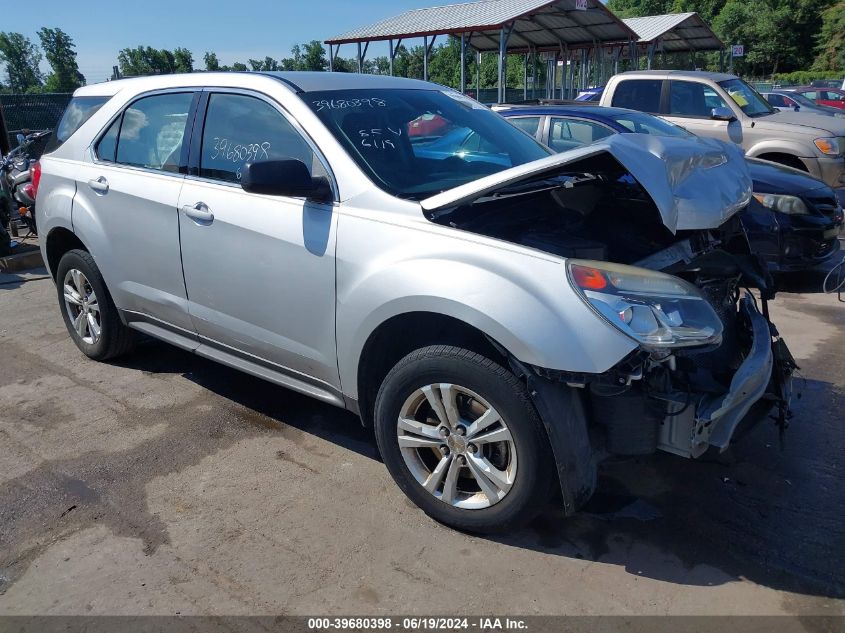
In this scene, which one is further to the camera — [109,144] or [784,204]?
[784,204]

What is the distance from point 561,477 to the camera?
266 cm

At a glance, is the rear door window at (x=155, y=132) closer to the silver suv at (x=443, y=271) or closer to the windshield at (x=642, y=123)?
the silver suv at (x=443, y=271)

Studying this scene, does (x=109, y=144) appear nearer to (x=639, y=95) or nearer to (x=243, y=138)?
(x=243, y=138)

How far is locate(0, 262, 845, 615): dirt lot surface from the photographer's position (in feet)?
8.82

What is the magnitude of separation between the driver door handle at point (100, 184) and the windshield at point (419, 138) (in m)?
1.63

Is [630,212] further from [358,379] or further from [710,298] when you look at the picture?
[358,379]

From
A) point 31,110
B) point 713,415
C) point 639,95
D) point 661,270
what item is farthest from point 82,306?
point 31,110

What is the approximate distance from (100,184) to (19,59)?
313ft

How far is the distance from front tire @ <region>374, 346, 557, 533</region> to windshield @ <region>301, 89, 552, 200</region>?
86 centimetres

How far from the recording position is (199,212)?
372 centimetres

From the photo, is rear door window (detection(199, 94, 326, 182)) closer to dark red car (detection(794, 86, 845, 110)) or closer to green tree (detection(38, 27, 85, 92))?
dark red car (detection(794, 86, 845, 110))

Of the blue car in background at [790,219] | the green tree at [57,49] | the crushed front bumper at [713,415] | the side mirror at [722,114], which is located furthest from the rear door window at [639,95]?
the green tree at [57,49]

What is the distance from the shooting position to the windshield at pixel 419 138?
133 inches

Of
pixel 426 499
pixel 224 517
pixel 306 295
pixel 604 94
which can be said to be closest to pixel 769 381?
pixel 426 499
